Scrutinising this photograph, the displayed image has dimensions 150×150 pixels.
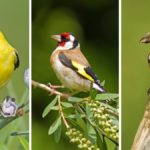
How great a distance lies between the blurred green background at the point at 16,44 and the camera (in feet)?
6.81

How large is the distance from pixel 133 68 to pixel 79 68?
8.6 inches

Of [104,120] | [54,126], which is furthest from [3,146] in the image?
[104,120]

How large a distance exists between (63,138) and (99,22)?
489 mm

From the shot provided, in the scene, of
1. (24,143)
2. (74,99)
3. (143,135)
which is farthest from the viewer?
(24,143)

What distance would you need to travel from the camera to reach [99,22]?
195cm

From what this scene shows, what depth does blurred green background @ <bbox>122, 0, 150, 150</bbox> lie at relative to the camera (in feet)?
6.22

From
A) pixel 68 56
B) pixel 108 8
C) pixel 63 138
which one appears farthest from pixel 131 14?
pixel 63 138

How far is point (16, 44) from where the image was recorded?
82.4 inches

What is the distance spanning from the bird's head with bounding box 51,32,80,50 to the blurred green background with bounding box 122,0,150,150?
0.21m

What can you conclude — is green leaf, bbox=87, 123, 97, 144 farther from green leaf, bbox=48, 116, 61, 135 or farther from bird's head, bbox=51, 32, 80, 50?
bird's head, bbox=51, 32, 80, 50

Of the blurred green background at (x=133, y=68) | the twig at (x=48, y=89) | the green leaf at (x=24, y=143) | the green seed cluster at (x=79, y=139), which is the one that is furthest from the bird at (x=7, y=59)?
the blurred green background at (x=133, y=68)

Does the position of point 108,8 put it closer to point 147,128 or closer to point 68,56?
→ point 68,56

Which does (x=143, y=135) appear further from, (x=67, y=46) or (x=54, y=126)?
(x=67, y=46)

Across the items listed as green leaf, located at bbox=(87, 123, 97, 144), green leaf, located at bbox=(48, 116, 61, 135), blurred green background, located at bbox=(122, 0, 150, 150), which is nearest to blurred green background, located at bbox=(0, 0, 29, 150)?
green leaf, located at bbox=(48, 116, 61, 135)
